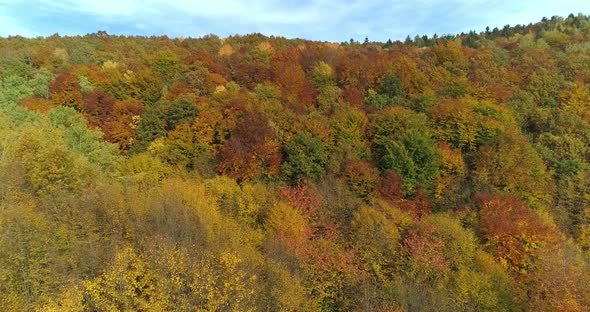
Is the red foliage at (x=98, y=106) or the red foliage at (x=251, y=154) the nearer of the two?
the red foliage at (x=251, y=154)

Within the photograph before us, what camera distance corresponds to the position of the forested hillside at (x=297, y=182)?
19.9 meters

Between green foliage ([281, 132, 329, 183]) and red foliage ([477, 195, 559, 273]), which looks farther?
green foliage ([281, 132, 329, 183])

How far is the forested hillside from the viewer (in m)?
19.9

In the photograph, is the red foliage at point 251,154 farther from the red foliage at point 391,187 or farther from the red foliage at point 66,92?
the red foliage at point 66,92

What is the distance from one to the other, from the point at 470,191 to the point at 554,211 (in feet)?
27.4

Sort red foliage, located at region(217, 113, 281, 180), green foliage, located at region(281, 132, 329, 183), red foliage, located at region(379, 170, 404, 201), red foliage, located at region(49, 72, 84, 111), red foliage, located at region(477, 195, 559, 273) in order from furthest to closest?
red foliage, located at region(49, 72, 84, 111) → red foliage, located at region(217, 113, 281, 180) → green foliage, located at region(281, 132, 329, 183) → red foliage, located at region(379, 170, 404, 201) → red foliage, located at region(477, 195, 559, 273)

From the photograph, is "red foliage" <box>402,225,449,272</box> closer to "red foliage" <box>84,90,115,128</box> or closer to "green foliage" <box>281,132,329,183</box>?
"green foliage" <box>281,132,329,183</box>

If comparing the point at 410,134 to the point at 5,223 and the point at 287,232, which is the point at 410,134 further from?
the point at 5,223

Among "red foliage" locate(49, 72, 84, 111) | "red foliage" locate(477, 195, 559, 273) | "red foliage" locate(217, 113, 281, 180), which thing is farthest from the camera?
"red foliage" locate(49, 72, 84, 111)

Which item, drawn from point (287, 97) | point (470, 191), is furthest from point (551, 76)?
point (287, 97)

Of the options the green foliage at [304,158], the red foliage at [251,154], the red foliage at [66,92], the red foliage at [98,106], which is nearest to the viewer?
the green foliage at [304,158]

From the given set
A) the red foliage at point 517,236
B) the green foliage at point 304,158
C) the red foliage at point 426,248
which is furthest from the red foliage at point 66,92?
the red foliage at point 517,236

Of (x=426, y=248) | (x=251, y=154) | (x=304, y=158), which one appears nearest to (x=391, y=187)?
(x=304, y=158)

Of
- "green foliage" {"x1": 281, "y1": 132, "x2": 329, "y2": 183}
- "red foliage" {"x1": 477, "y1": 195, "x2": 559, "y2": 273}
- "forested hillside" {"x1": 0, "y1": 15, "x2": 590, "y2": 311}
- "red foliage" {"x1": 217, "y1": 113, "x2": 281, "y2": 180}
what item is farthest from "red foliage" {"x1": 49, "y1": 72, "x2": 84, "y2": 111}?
"red foliage" {"x1": 477, "y1": 195, "x2": 559, "y2": 273}
